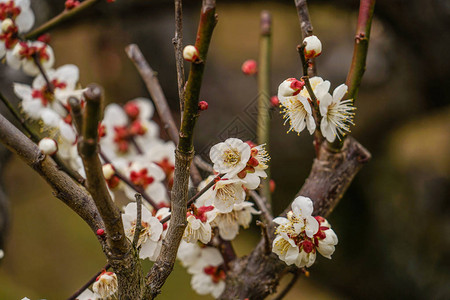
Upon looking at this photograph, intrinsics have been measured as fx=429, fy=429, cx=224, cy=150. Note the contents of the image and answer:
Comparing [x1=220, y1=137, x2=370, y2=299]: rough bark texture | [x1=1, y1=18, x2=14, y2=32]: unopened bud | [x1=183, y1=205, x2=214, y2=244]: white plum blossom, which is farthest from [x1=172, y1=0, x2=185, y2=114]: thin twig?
[x1=1, y1=18, x2=14, y2=32]: unopened bud

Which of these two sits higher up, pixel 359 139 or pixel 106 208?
pixel 359 139

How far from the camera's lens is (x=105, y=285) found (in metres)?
0.45

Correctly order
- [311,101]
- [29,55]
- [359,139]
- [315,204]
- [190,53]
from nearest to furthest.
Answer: [190,53] < [311,101] < [315,204] < [29,55] < [359,139]

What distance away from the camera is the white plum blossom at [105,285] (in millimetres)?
450

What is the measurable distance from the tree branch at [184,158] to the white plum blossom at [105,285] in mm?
42

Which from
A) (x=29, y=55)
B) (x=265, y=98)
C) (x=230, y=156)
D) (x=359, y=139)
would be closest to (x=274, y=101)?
(x=265, y=98)

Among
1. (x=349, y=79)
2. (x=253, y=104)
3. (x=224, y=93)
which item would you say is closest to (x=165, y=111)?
(x=253, y=104)

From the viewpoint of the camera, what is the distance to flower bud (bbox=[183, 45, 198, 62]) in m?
0.33

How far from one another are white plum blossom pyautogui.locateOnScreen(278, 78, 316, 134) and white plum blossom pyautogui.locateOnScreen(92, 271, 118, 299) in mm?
246

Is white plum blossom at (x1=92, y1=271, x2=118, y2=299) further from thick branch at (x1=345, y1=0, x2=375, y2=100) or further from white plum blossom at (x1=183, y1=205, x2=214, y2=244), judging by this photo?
thick branch at (x1=345, y1=0, x2=375, y2=100)

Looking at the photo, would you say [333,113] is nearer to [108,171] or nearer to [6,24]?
[108,171]

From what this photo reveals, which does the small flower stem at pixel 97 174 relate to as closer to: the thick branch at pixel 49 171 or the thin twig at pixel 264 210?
the thick branch at pixel 49 171

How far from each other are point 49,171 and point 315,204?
0.33m

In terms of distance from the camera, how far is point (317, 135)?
57 centimetres
